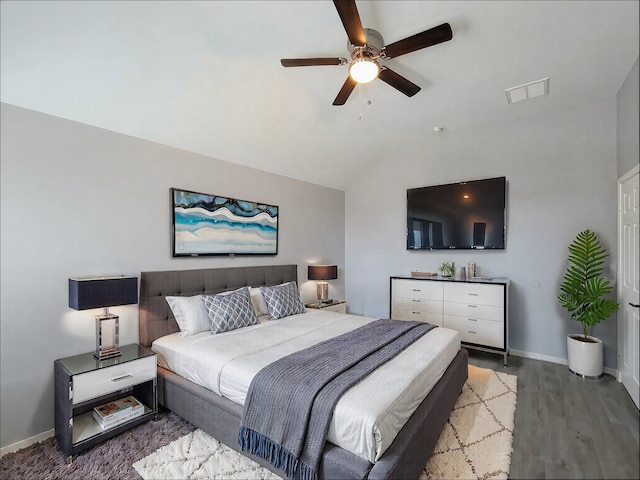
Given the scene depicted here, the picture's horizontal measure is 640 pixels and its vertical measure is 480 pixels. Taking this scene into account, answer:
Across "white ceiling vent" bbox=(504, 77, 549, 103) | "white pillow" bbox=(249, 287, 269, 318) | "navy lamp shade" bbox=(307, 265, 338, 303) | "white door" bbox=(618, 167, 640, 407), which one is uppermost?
"white ceiling vent" bbox=(504, 77, 549, 103)

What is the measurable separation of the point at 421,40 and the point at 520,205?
271cm

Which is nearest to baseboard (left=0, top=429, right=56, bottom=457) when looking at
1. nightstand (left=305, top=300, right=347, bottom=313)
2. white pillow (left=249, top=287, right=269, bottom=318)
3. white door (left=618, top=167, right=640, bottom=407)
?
white pillow (left=249, top=287, right=269, bottom=318)

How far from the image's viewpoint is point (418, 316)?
415 centimetres

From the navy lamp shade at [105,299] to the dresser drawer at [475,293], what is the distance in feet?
11.2

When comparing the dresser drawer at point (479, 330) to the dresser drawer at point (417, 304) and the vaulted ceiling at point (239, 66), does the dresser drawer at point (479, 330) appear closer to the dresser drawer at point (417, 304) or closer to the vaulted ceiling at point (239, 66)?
the dresser drawer at point (417, 304)

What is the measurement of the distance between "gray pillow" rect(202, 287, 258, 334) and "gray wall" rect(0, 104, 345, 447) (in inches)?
22.6

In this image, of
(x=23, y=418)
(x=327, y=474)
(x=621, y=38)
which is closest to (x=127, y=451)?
(x=23, y=418)

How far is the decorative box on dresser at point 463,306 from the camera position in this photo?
3562 mm

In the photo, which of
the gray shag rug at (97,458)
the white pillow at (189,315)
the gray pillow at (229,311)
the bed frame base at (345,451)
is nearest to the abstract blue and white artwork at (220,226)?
the white pillow at (189,315)

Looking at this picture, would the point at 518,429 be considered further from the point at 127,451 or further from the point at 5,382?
the point at 5,382

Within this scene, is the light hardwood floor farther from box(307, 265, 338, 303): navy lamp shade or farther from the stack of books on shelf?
box(307, 265, 338, 303): navy lamp shade

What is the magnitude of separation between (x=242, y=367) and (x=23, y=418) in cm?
166

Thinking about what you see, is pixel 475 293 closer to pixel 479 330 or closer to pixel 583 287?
pixel 479 330

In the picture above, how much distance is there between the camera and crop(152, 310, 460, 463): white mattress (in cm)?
150
